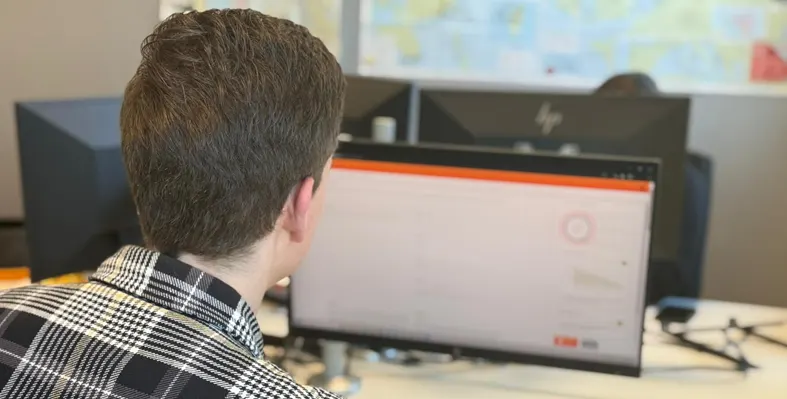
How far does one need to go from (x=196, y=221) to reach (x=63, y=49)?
266cm

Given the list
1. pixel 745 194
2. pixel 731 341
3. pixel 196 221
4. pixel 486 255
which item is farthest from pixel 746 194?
pixel 196 221

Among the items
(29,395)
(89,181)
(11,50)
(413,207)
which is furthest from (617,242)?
(11,50)

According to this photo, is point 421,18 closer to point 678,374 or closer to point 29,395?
point 678,374

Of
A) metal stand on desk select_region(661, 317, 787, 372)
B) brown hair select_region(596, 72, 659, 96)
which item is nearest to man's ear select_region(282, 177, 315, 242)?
metal stand on desk select_region(661, 317, 787, 372)

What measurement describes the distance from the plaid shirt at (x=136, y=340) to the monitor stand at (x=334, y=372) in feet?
1.95

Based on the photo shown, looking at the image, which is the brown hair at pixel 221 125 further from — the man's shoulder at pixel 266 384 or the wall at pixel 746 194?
the wall at pixel 746 194

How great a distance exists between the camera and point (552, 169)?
1.24 m

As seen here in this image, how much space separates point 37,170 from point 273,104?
89 cm

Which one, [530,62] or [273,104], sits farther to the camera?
[530,62]

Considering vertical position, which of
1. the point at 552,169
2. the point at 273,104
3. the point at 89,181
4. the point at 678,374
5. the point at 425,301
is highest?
the point at 273,104

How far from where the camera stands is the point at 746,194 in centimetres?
283

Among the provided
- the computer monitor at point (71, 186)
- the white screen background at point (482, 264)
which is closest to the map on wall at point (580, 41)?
the computer monitor at point (71, 186)

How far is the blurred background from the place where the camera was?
2.77m

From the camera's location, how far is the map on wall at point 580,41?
2748 millimetres
